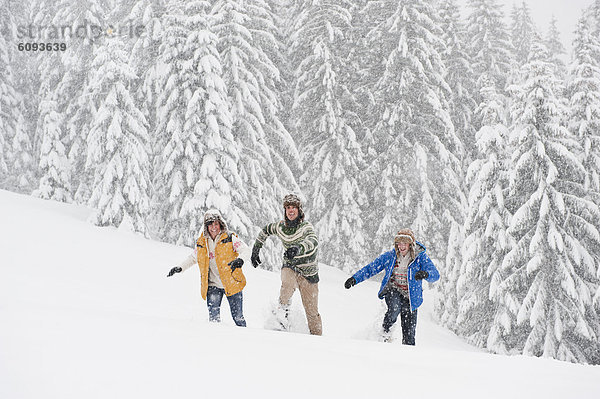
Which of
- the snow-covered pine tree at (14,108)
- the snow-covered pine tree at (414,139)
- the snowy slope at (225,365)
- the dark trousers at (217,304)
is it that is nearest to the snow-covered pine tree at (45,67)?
the snow-covered pine tree at (14,108)

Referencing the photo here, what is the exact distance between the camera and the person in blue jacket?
681 cm

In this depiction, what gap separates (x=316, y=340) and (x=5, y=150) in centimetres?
2774

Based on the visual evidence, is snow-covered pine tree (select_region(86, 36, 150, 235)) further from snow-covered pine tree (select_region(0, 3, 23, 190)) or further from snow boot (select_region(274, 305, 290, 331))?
snow-covered pine tree (select_region(0, 3, 23, 190))

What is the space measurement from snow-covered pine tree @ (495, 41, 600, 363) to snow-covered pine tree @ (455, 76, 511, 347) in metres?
0.45

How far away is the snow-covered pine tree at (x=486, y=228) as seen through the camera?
47.7 ft

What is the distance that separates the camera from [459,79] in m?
24.4

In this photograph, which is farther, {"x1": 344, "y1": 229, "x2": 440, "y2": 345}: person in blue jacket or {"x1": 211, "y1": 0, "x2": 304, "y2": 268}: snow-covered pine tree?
{"x1": 211, "y1": 0, "x2": 304, "y2": 268}: snow-covered pine tree

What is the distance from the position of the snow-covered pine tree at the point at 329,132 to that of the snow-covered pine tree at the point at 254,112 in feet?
4.99

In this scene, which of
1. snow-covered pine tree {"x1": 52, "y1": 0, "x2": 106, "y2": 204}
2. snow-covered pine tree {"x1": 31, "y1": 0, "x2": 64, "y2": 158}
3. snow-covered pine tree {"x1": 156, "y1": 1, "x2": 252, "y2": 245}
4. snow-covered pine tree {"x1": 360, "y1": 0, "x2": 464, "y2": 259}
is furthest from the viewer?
snow-covered pine tree {"x1": 31, "y1": 0, "x2": 64, "y2": 158}

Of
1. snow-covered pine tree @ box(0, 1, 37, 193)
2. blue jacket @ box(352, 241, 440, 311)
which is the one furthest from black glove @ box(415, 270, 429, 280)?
snow-covered pine tree @ box(0, 1, 37, 193)

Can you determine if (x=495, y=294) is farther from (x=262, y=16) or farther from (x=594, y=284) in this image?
(x=262, y=16)

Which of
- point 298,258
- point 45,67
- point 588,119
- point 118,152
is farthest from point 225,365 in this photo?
point 45,67

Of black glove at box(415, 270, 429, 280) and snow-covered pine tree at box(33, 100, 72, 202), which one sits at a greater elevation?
black glove at box(415, 270, 429, 280)

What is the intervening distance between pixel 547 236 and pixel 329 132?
10.5 metres
